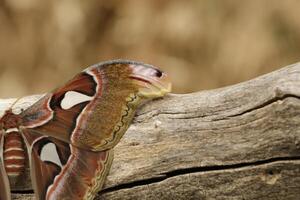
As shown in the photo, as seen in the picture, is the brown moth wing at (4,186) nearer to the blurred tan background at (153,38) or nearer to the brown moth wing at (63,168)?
the brown moth wing at (63,168)

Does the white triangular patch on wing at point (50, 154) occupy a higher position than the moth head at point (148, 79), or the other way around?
the moth head at point (148, 79)

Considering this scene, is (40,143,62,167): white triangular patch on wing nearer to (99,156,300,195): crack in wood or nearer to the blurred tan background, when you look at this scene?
(99,156,300,195): crack in wood

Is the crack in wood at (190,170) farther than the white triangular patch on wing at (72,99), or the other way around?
the white triangular patch on wing at (72,99)

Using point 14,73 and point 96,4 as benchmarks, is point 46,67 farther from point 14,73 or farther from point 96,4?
point 96,4

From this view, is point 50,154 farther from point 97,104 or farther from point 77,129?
point 97,104

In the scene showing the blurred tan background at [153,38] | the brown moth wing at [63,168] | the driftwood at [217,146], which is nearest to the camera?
the driftwood at [217,146]

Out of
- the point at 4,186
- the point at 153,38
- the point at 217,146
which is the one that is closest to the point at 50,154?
the point at 4,186

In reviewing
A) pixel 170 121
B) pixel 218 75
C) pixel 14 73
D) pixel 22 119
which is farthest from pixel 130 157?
pixel 14 73

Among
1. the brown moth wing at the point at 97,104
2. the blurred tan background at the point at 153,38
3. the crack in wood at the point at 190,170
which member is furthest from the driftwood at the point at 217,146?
the blurred tan background at the point at 153,38
